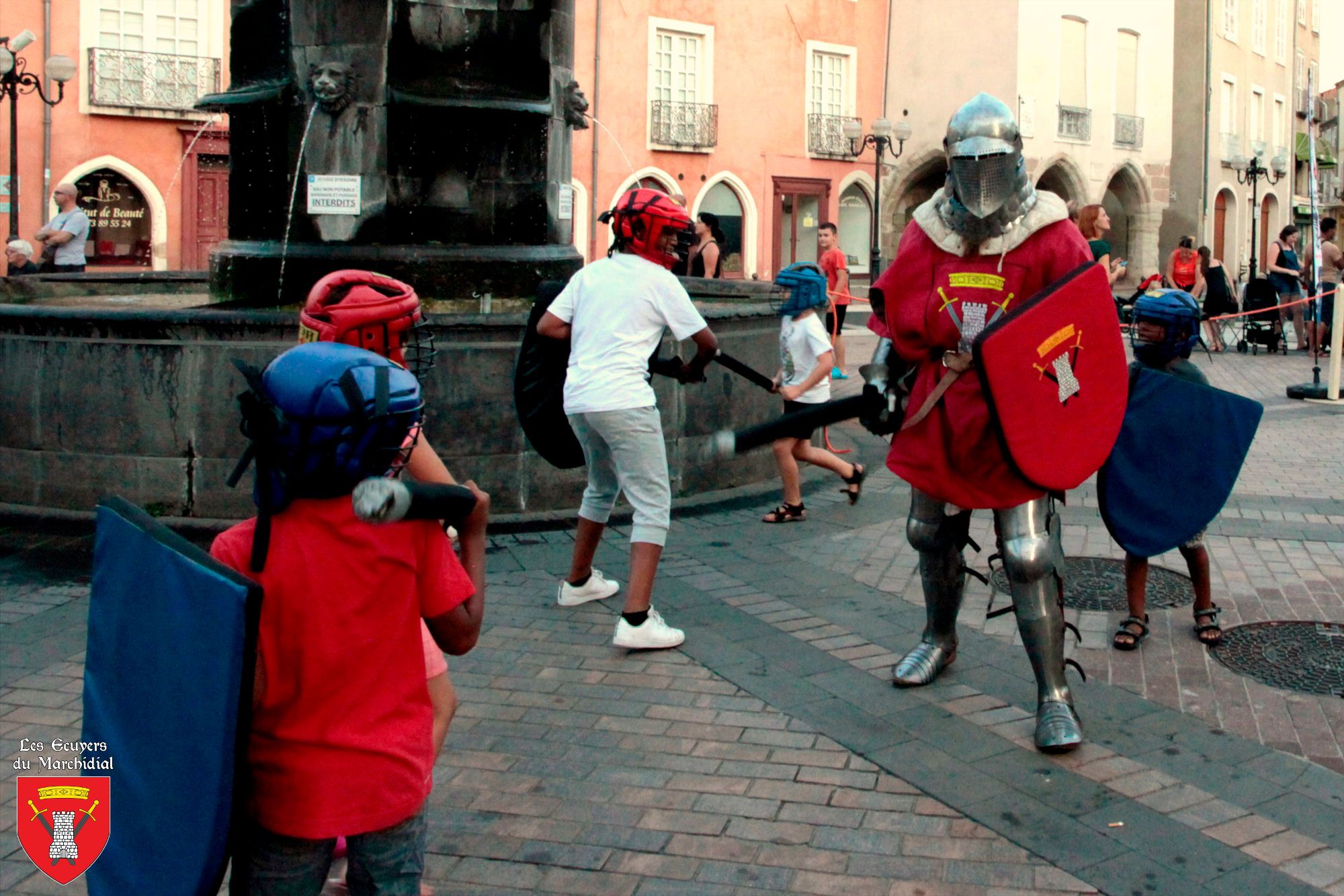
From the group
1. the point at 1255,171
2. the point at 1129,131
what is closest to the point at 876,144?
the point at 1255,171

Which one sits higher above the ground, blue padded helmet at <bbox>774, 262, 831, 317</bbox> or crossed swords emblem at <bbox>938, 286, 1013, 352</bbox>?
blue padded helmet at <bbox>774, 262, 831, 317</bbox>

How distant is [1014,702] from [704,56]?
31.0m

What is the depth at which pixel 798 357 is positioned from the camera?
26.1ft

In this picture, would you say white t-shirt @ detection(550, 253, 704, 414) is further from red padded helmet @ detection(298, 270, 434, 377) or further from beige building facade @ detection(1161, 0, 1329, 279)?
beige building facade @ detection(1161, 0, 1329, 279)

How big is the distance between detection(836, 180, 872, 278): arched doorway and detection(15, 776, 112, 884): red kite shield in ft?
118

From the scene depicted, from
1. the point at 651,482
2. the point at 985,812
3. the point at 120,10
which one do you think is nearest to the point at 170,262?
the point at 120,10

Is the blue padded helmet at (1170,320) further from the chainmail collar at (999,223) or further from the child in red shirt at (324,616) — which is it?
the child in red shirt at (324,616)

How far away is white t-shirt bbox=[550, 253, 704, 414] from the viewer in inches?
215

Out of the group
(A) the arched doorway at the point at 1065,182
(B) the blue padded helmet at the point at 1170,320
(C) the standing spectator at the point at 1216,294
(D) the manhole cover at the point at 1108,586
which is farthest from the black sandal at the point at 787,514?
(A) the arched doorway at the point at 1065,182

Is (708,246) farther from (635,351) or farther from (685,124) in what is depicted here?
(685,124)

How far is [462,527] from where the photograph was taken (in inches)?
101

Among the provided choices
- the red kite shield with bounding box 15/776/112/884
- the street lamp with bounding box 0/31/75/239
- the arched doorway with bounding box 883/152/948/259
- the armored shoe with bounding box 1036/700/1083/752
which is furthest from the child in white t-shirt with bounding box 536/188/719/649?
the arched doorway with bounding box 883/152/948/259

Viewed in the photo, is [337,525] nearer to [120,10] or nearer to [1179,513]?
[1179,513]

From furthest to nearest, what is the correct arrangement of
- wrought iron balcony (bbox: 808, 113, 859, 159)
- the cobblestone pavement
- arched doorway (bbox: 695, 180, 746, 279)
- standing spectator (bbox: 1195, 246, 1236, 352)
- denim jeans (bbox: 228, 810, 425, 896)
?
wrought iron balcony (bbox: 808, 113, 859, 159) < arched doorway (bbox: 695, 180, 746, 279) < standing spectator (bbox: 1195, 246, 1236, 352) < the cobblestone pavement < denim jeans (bbox: 228, 810, 425, 896)
